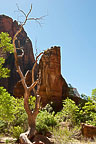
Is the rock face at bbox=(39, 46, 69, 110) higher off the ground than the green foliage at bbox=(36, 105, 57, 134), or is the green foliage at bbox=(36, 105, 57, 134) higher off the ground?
the rock face at bbox=(39, 46, 69, 110)

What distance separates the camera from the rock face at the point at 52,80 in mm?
24531

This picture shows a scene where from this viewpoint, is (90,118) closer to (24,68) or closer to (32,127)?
(32,127)

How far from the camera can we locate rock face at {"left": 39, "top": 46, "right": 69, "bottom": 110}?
2453 cm

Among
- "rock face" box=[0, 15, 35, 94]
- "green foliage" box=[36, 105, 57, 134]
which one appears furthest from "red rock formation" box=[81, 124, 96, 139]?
"rock face" box=[0, 15, 35, 94]

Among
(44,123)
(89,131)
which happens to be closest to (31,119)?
(44,123)

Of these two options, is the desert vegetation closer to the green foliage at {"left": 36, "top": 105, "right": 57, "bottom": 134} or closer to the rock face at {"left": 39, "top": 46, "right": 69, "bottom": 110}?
the green foliage at {"left": 36, "top": 105, "right": 57, "bottom": 134}

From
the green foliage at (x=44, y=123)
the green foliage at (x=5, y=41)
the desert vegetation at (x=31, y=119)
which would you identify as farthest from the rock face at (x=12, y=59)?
the green foliage at (x=5, y=41)

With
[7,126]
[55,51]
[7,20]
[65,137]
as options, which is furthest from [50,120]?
[7,20]

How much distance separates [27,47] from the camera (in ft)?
181

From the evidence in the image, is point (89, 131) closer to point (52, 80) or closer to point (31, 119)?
point (31, 119)

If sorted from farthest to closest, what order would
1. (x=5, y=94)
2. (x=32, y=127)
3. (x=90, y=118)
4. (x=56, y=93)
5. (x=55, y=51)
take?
1. (x=55, y=51)
2. (x=56, y=93)
3. (x=90, y=118)
4. (x=32, y=127)
5. (x=5, y=94)

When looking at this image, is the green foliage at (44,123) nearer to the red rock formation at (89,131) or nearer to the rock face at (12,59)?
the red rock formation at (89,131)

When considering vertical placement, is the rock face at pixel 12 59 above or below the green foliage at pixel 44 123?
above

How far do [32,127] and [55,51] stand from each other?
1937 centimetres
